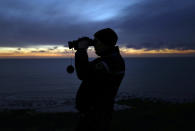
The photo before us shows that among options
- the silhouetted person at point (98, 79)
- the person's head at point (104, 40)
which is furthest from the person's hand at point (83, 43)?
the person's head at point (104, 40)

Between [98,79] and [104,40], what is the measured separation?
58 centimetres

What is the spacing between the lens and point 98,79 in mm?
3051

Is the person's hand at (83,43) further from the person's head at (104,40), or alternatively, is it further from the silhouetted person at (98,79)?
the person's head at (104,40)

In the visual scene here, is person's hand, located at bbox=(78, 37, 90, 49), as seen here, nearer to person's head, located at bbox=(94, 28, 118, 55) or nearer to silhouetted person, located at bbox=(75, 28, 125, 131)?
silhouetted person, located at bbox=(75, 28, 125, 131)

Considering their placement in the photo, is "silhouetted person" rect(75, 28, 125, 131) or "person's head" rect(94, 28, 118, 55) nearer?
"silhouetted person" rect(75, 28, 125, 131)

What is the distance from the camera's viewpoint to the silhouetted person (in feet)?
9.95

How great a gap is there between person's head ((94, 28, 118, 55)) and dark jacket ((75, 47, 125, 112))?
9 centimetres

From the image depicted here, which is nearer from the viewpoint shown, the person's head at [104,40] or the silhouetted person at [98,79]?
the silhouetted person at [98,79]

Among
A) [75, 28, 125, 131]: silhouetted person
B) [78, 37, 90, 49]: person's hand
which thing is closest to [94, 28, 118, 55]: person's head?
[75, 28, 125, 131]: silhouetted person

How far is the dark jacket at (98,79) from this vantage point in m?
3.02

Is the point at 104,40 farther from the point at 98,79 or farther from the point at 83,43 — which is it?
the point at 98,79

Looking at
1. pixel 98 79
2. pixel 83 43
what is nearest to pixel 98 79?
pixel 98 79

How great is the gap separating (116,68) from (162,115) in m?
10.6

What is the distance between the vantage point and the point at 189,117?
11.7 metres
